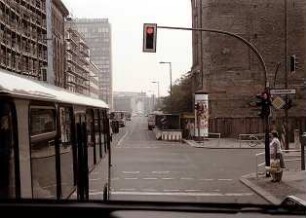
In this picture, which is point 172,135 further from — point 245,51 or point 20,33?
point 20,33

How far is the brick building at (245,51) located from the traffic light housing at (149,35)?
39.1 m

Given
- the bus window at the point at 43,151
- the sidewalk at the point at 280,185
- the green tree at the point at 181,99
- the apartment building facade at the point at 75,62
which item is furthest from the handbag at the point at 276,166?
the apartment building facade at the point at 75,62

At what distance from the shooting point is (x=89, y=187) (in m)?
9.75

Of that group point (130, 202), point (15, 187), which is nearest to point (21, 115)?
point (15, 187)

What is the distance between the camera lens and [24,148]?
5250mm

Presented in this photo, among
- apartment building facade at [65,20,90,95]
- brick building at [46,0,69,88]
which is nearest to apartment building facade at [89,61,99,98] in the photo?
Result: apartment building facade at [65,20,90,95]

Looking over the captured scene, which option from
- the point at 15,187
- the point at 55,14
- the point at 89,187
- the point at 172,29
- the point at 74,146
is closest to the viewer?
the point at 15,187

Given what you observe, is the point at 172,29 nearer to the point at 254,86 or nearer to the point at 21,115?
the point at 21,115

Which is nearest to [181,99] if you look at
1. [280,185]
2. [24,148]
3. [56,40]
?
[56,40]

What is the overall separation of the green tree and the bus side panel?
70275 mm

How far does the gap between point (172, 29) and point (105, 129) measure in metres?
10.9

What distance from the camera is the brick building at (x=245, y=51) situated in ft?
207

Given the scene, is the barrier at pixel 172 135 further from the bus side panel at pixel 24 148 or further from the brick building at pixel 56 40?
the bus side panel at pixel 24 148

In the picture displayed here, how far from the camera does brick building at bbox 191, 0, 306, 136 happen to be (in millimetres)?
63156
